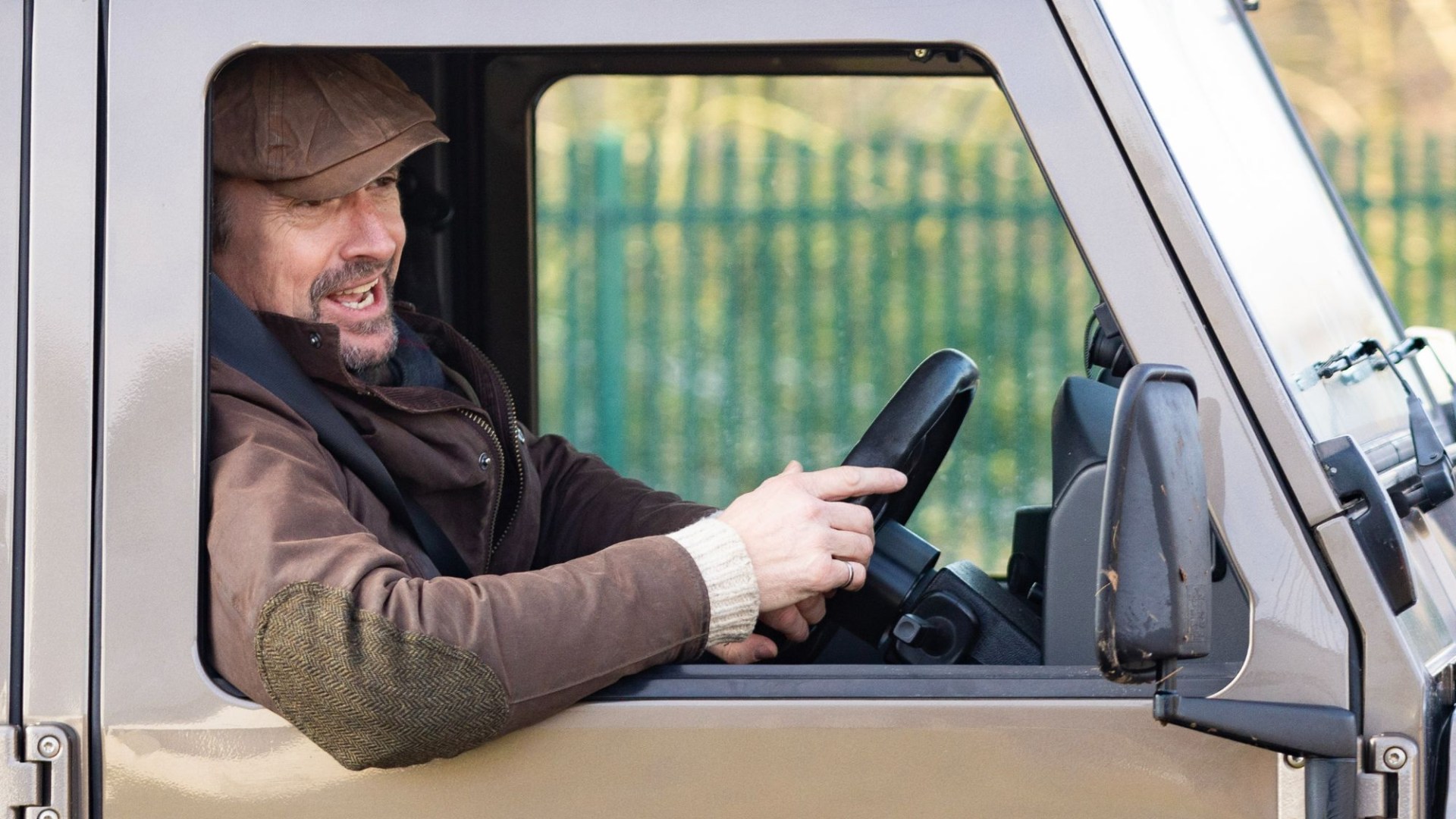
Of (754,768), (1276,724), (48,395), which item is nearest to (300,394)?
(48,395)

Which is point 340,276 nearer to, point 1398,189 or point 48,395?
point 48,395

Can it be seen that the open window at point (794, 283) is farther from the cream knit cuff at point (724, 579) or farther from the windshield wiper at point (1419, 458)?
the cream knit cuff at point (724, 579)

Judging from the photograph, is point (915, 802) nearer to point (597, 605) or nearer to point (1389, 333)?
point (597, 605)

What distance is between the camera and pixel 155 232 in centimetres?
135

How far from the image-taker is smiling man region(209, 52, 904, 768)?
131 cm

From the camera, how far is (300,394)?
1.55 metres

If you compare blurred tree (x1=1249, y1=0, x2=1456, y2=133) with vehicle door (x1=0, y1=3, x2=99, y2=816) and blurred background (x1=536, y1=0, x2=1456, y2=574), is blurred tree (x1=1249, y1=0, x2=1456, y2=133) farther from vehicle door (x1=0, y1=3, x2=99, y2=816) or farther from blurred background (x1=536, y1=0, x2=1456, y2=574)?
vehicle door (x1=0, y1=3, x2=99, y2=816)

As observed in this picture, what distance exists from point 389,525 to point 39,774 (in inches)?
16.3

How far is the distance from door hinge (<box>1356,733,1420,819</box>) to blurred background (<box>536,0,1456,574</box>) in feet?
15.3

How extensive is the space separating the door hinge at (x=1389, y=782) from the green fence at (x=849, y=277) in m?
4.65

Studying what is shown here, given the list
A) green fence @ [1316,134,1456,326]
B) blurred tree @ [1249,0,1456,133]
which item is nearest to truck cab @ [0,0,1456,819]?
green fence @ [1316,134,1456,326]

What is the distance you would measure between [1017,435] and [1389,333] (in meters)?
4.06

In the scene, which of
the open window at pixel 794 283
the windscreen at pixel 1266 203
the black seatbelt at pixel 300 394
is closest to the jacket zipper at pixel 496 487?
the black seatbelt at pixel 300 394

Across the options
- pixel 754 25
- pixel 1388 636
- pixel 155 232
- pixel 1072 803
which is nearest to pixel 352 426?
pixel 155 232
